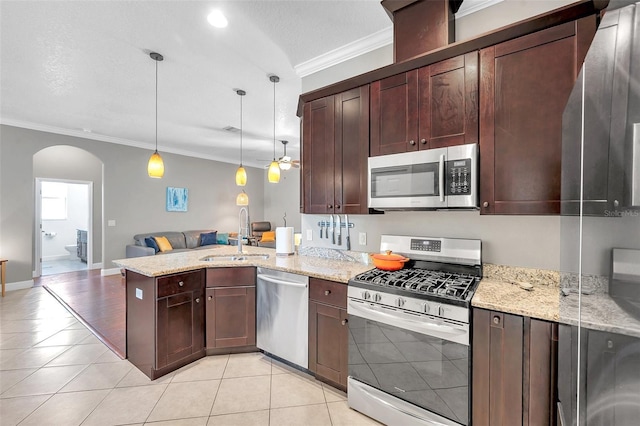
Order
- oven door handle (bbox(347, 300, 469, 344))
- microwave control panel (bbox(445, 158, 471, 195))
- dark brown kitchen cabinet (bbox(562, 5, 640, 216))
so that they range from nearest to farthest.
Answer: dark brown kitchen cabinet (bbox(562, 5, 640, 216)), oven door handle (bbox(347, 300, 469, 344)), microwave control panel (bbox(445, 158, 471, 195))

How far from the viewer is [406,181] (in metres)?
2.05

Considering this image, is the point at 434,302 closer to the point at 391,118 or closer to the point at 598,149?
the point at 598,149

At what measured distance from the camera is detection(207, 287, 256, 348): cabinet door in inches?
101

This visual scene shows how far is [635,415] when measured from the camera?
0.60 metres

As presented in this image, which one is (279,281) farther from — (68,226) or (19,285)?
(68,226)

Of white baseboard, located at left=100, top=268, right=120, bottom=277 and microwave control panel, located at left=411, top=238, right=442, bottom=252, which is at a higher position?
microwave control panel, located at left=411, top=238, right=442, bottom=252

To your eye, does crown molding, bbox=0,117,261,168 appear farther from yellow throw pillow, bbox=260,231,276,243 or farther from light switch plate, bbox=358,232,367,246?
light switch plate, bbox=358,232,367,246

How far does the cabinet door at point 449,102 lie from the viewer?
1837mm

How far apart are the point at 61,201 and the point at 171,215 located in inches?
164

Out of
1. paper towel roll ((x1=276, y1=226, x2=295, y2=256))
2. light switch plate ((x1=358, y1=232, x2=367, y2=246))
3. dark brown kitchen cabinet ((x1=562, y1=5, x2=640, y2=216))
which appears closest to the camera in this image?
dark brown kitchen cabinet ((x1=562, y1=5, x2=640, y2=216))

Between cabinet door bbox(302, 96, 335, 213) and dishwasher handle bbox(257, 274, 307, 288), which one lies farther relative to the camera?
cabinet door bbox(302, 96, 335, 213)

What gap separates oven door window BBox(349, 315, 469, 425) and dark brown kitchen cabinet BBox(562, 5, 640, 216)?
1.00 m

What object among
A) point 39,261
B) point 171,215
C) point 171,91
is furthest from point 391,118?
point 39,261

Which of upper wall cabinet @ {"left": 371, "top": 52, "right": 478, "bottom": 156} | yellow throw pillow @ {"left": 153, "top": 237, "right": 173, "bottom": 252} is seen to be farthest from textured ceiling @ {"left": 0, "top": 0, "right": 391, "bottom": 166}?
yellow throw pillow @ {"left": 153, "top": 237, "right": 173, "bottom": 252}
